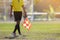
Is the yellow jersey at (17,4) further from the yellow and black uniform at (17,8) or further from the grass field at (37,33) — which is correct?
the grass field at (37,33)

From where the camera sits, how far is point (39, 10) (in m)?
20.5

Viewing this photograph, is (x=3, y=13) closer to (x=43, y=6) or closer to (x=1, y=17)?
(x=1, y=17)

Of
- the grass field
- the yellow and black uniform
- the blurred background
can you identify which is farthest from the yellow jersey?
the blurred background

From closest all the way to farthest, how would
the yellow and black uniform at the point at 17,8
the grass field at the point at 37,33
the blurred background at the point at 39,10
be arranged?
the grass field at the point at 37,33
the yellow and black uniform at the point at 17,8
the blurred background at the point at 39,10

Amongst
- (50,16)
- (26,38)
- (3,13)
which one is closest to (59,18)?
(50,16)

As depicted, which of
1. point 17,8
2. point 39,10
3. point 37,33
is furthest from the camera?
point 39,10

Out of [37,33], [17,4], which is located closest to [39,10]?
[37,33]

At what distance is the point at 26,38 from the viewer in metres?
11.1

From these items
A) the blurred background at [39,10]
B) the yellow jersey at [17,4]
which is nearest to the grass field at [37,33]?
the yellow jersey at [17,4]

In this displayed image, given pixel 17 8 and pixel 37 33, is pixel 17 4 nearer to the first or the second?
pixel 17 8

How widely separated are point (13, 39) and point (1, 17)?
978cm

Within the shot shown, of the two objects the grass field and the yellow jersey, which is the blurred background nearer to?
the grass field

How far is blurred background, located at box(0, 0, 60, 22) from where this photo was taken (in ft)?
66.7

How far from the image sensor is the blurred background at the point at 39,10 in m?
20.3
